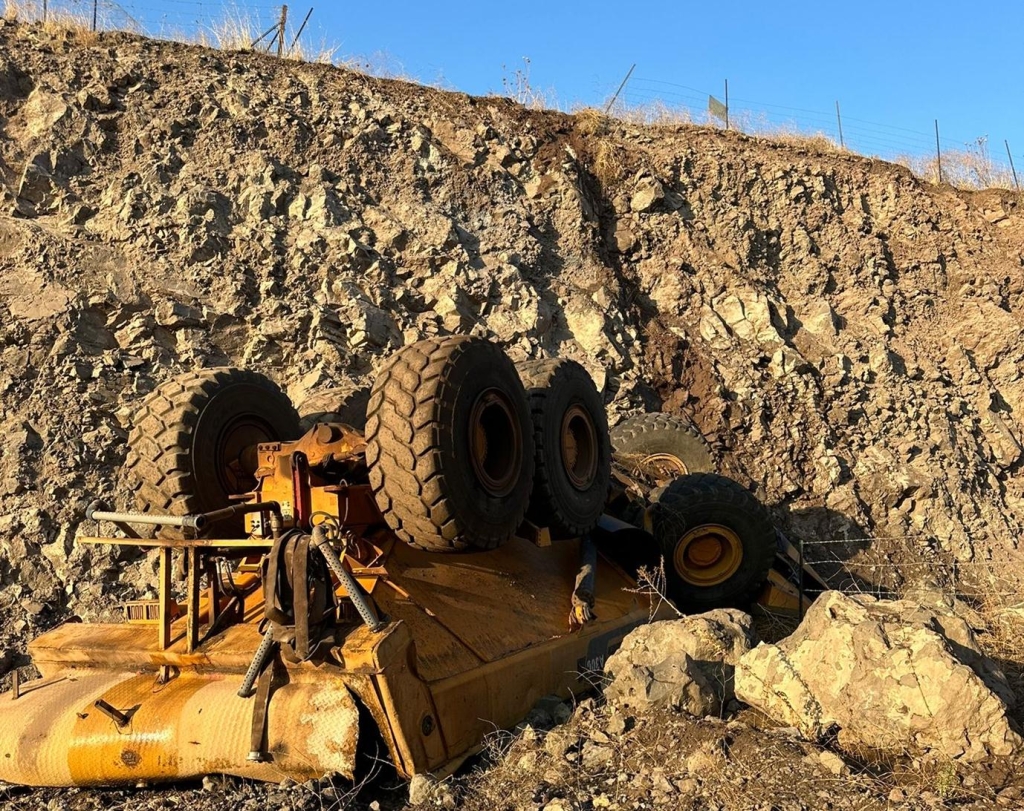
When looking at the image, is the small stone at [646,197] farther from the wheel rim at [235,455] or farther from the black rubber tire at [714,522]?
the wheel rim at [235,455]

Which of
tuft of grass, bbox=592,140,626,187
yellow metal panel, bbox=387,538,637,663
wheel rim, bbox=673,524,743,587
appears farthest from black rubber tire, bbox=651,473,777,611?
tuft of grass, bbox=592,140,626,187

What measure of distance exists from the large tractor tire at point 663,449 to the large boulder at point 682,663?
3.71 m

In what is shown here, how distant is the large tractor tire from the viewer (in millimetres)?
9383

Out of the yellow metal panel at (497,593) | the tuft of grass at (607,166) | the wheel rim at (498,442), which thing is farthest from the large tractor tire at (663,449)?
the tuft of grass at (607,166)

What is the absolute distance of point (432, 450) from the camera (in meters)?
4.57

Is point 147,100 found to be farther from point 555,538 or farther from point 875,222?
point 875,222

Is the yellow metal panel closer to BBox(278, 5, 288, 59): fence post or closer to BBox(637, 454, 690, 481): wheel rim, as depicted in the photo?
BBox(637, 454, 690, 481): wheel rim

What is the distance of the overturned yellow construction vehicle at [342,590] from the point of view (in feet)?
13.7

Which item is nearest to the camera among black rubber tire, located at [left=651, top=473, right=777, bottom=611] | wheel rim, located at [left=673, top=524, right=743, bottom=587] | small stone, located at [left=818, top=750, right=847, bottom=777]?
small stone, located at [left=818, top=750, right=847, bottom=777]

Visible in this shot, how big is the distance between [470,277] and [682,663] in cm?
742

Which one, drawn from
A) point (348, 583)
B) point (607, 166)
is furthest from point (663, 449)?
point (607, 166)

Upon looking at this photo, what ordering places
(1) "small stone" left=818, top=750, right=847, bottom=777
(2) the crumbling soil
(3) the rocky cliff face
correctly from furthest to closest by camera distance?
(3) the rocky cliff face → (2) the crumbling soil → (1) "small stone" left=818, top=750, right=847, bottom=777

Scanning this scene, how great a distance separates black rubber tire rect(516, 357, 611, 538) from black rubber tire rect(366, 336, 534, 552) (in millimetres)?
762

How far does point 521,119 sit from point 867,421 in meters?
7.08
